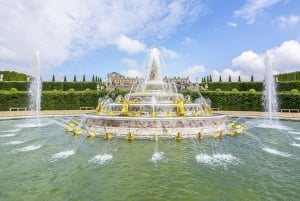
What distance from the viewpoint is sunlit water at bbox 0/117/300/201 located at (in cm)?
912

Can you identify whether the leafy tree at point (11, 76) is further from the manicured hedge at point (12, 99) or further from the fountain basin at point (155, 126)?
the fountain basin at point (155, 126)

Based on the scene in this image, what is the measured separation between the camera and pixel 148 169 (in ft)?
38.5

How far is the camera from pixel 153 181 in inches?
403

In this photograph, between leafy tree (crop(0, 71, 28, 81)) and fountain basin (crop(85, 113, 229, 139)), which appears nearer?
fountain basin (crop(85, 113, 229, 139))

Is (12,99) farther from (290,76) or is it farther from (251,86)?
(290,76)

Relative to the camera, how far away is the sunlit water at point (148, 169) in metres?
9.12

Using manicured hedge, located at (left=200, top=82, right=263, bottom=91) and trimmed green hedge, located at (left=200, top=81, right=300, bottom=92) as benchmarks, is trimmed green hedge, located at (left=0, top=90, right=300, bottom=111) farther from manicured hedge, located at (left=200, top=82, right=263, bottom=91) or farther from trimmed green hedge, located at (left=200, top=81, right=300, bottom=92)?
manicured hedge, located at (left=200, top=82, right=263, bottom=91)

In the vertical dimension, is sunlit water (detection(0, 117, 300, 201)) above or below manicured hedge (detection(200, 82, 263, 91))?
below

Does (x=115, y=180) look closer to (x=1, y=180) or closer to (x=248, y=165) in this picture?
(x=1, y=180)

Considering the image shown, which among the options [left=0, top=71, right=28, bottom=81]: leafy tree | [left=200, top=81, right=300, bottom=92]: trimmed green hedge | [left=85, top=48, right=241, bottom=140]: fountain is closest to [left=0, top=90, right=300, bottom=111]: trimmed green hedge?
[left=200, top=81, right=300, bottom=92]: trimmed green hedge

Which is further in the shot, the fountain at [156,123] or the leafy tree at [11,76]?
the leafy tree at [11,76]

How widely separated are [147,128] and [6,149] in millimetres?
8814

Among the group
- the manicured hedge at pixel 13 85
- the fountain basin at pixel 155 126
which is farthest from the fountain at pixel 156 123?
the manicured hedge at pixel 13 85

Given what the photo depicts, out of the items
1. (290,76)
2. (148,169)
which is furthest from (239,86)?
(148,169)
